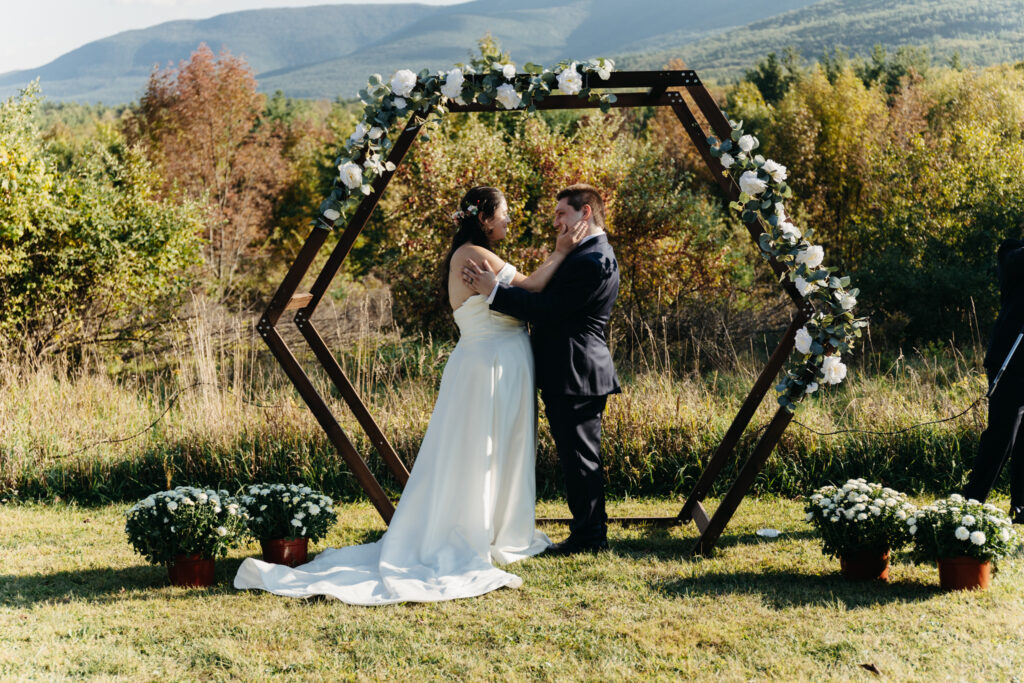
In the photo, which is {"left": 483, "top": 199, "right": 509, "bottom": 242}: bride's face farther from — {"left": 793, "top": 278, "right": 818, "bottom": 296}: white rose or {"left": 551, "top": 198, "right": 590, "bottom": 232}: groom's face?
{"left": 793, "top": 278, "right": 818, "bottom": 296}: white rose

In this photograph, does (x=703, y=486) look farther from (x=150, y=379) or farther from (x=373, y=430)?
(x=150, y=379)

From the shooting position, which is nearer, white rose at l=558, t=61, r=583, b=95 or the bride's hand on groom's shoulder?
white rose at l=558, t=61, r=583, b=95

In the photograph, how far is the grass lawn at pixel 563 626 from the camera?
136 inches

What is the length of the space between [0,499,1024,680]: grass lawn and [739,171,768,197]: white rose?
1.99 m

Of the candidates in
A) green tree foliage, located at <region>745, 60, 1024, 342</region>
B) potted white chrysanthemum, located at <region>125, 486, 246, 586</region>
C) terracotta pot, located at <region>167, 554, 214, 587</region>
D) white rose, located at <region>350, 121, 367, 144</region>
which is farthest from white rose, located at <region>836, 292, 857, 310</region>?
green tree foliage, located at <region>745, 60, 1024, 342</region>

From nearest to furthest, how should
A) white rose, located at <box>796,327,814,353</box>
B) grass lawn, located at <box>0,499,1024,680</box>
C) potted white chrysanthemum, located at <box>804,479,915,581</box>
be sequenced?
grass lawn, located at <box>0,499,1024,680</box>, potted white chrysanthemum, located at <box>804,479,915,581</box>, white rose, located at <box>796,327,814,353</box>

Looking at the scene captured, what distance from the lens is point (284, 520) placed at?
4.63 metres

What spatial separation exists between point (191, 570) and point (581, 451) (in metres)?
2.14

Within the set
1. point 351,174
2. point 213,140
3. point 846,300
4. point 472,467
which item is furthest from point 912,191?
point 213,140

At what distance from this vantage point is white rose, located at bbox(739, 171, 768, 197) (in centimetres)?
437

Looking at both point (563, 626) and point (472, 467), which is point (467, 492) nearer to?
point (472, 467)

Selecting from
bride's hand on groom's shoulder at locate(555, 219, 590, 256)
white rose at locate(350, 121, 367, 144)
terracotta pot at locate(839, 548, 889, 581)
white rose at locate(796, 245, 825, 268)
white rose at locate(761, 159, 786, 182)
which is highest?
white rose at locate(350, 121, 367, 144)

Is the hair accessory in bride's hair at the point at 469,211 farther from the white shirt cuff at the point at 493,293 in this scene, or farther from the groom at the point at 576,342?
the white shirt cuff at the point at 493,293

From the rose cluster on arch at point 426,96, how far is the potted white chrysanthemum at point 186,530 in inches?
65.2
